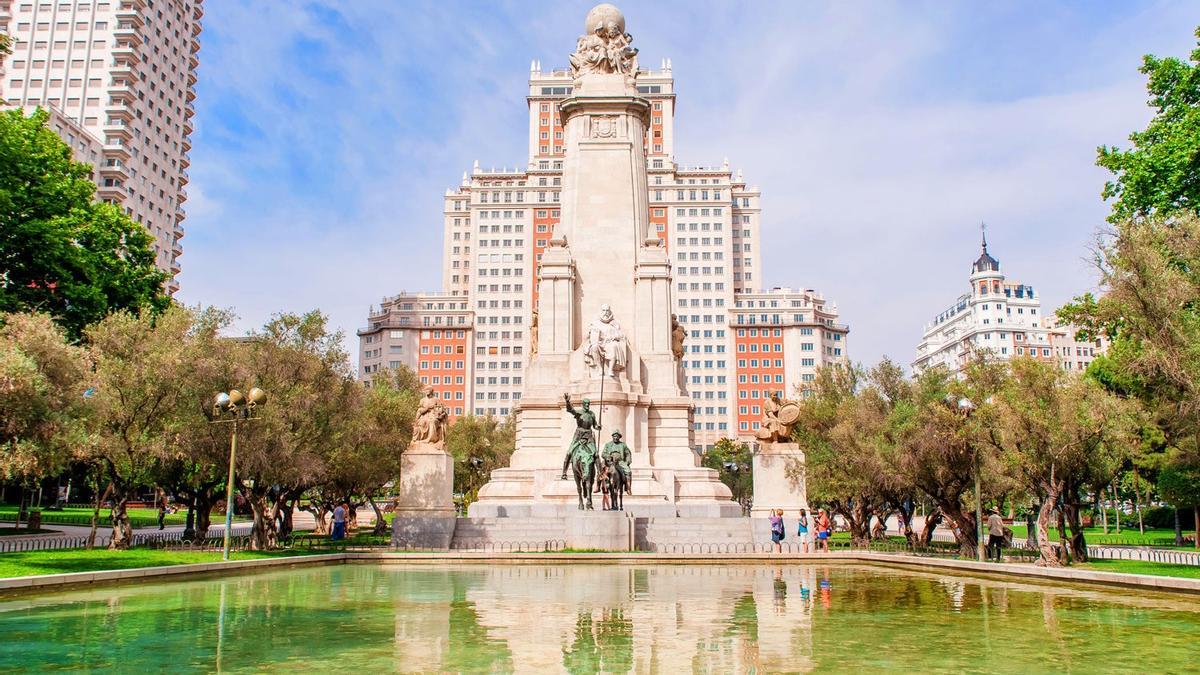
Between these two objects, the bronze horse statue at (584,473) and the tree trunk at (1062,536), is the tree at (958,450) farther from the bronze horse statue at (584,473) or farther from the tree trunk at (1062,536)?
the bronze horse statue at (584,473)

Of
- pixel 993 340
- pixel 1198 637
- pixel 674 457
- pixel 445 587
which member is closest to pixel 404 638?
pixel 445 587

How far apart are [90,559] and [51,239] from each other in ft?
56.4

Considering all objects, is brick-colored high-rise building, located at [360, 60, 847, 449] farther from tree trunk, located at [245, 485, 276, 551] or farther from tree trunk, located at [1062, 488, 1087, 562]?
tree trunk, located at [1062, 488, 1087, 562]

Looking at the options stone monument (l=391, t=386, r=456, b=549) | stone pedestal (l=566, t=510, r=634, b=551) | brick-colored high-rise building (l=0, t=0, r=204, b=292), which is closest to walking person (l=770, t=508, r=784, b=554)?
stone pedestal (l=566, t=510, r=634, b=551)

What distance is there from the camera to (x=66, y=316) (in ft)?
107

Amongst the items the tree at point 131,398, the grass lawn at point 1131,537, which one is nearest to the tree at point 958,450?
the grass lawn at point 1131,537

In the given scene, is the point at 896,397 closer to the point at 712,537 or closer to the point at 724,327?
the point at 712,537

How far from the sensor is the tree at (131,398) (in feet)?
74.2

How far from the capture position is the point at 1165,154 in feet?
92.3

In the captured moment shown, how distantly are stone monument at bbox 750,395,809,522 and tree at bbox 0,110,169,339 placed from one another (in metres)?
22.9

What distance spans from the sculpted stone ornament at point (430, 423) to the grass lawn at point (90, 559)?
6029 millimetres

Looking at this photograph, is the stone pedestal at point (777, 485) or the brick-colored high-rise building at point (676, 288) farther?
the brick-colored high-rise building at point (676, 288)

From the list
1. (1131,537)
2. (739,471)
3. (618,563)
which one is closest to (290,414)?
(618,563)

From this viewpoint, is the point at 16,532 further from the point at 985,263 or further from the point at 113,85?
the point at 985,263
